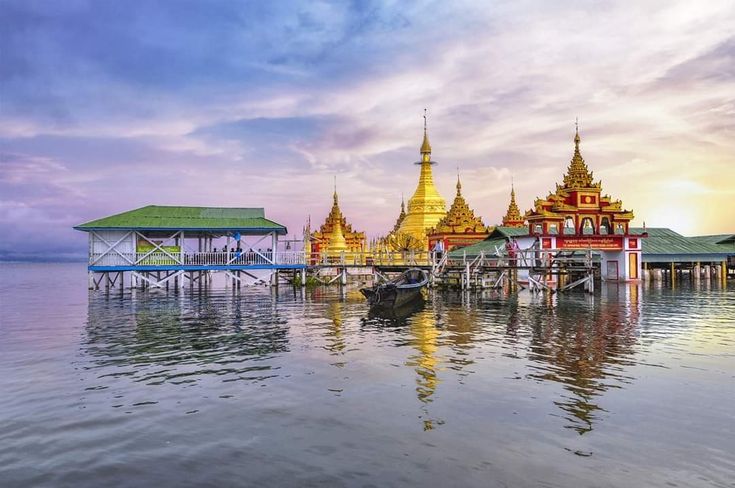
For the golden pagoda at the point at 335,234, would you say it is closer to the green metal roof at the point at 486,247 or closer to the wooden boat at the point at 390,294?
the green metal roof at the point at 486,247

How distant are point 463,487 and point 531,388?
554 centimetres

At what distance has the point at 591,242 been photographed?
52844 mm

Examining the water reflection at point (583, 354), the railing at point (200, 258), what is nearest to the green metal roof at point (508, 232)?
the railing at point (200, 258)

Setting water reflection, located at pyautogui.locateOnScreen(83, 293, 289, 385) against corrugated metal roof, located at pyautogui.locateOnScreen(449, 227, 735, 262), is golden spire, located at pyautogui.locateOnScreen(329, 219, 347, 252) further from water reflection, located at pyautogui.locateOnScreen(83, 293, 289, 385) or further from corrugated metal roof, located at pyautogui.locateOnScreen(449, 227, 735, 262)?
water reflection, located at pyautogui.locateOnScreen(83, 293, 289, 385)

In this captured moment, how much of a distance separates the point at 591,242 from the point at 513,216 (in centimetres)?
2618

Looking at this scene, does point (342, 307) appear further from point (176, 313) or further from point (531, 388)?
point (531, 388)

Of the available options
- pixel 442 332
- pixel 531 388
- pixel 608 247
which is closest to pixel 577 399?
pixel 531 388

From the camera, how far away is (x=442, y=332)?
2170cm

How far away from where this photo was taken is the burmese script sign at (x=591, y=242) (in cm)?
5084

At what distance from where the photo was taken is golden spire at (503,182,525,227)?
78.1 meters

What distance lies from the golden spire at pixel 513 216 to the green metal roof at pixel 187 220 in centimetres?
4305

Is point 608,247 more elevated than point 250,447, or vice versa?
point 608,247

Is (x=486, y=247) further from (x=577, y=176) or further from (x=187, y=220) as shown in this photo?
(x=187, y=220)

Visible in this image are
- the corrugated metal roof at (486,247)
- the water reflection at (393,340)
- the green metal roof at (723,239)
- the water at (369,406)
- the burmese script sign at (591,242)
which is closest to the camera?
the water at (369,406)
